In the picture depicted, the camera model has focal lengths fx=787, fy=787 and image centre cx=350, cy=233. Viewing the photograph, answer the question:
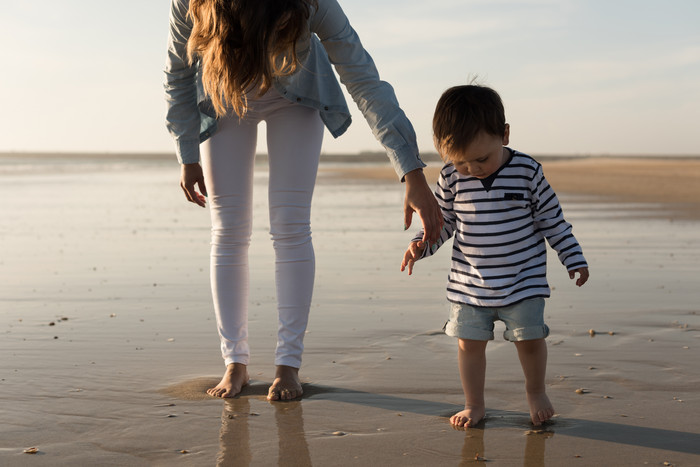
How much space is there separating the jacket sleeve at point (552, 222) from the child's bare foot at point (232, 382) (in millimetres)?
1263

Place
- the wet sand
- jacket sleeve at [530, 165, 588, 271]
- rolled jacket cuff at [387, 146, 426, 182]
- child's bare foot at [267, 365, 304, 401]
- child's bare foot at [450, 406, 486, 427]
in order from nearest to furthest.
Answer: the wet sand, child's bare foot at [450, 406, 486, 427], jacket sleeve at [530, 165, 588, 271], rolled jacket cuff at [387, 146, 426, 182], child's bare foot at [267, 365, 304, 401]

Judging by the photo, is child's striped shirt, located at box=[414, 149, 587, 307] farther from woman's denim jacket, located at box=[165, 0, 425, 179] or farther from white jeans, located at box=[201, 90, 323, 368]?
white jeans, located at box=[201, 90, 323, 368]

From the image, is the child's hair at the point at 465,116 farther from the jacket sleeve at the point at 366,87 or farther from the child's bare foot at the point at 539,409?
the child's bare foot at the point at 539,409

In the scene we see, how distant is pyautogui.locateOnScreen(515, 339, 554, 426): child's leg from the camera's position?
8.55ft

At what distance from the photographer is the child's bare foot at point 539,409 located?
260 centimetres

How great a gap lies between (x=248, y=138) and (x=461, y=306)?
1104 mm

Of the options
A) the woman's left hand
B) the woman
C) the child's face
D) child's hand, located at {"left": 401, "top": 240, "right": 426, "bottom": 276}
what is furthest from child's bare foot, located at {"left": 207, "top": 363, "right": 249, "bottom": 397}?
the child's face

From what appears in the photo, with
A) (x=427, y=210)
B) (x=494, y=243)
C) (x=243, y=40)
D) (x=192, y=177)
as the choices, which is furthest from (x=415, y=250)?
(x=192, y=177)

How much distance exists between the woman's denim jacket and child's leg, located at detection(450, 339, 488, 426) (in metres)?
0.66

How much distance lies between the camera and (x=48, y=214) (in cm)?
1120

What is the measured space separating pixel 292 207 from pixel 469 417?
1.08 metres

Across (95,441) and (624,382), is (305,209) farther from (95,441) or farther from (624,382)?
(624,382)

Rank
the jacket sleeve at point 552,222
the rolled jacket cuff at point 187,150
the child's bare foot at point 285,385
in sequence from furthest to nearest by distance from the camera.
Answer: the rolled jacket cuff at point 187,150 < the child's bare foot at point 285,385 < the jacket sleeve at point 552,222

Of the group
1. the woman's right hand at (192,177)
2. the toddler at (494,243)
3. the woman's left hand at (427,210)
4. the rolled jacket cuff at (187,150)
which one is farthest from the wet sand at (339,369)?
the rolled jacket cuff at (187,150)
